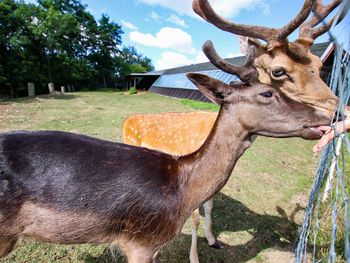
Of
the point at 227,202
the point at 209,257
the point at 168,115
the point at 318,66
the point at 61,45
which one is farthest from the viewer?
the point at 61,45

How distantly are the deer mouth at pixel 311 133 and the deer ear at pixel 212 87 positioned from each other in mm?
602

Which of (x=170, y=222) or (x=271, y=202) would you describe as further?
(x=271, y=202)

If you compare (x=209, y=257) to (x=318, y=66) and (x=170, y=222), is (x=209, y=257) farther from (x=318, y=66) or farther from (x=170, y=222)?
(x=318, y=66)

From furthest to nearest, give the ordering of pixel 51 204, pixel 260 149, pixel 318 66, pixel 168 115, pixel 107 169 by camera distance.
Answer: pixel 260 149 < pixel 168 115 < pixel 318 66 < pixel 107 169 < pixel 51 204

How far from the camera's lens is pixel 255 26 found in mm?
2918

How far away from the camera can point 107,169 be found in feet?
6.46

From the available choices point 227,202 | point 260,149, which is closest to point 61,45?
point 260,149

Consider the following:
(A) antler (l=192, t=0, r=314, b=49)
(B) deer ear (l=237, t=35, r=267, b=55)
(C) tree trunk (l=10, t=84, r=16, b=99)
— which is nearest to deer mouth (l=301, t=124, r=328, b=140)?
(B) deer ear (l=237, t=35, r=267, b=55)

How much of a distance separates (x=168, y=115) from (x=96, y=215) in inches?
97.9

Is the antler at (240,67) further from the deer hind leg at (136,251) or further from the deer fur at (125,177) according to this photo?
the deer hind leg at (136,251)

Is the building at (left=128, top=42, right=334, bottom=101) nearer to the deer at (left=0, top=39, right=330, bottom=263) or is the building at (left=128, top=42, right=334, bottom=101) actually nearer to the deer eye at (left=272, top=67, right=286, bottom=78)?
the deer eye at (left=272, top=67, right=286, bottom=78)

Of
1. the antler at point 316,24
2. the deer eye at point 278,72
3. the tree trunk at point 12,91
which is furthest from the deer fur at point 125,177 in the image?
the tree trunk at point 12,91

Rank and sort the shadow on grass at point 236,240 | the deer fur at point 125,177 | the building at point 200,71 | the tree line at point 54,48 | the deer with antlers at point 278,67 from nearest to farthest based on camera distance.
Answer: the deer fur at point 125,177 < the deer with antlers at point 278,67 < the shadow on grass at point 236,240 < the building at point 200,71 < the tree line at point 54,48

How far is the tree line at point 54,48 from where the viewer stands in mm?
19625
